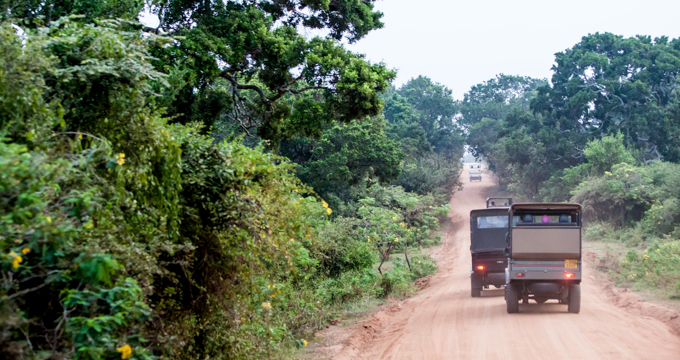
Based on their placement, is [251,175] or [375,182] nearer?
[251,175]

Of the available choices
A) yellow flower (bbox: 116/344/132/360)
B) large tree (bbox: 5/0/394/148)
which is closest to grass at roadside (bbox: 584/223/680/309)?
large tree (bbox: 5/0/394/148)

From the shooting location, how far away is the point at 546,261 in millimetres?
12508

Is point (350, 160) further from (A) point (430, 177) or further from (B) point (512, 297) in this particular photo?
(B) point (512, 297)

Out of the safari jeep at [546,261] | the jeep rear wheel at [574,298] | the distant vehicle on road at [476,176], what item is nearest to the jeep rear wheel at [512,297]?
the safari jeep at [546,261]

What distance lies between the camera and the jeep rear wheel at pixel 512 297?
1273cm

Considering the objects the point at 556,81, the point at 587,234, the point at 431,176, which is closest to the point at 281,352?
the point at 587,234

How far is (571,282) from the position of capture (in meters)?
12.4

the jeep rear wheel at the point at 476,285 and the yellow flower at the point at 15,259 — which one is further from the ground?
the yellow flower at the point at 15,259

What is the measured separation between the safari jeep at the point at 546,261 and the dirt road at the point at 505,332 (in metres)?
0.49

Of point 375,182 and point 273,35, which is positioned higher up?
point 273,35

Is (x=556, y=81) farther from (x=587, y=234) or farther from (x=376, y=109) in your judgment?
(x=376, y=109)

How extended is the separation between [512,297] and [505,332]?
210 centimetres

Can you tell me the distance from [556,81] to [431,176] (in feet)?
57.3

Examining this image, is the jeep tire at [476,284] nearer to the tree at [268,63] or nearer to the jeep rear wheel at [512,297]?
the jeep rear wheel at [512,297]
